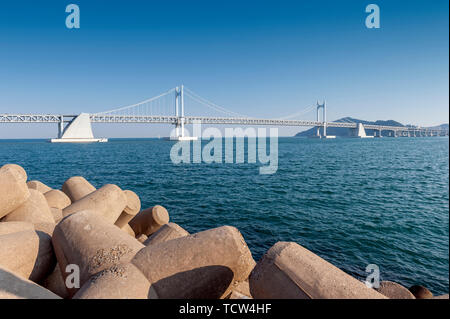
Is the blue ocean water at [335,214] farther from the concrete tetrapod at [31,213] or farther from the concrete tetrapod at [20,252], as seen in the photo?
the concrete tetrapod at [20,252]

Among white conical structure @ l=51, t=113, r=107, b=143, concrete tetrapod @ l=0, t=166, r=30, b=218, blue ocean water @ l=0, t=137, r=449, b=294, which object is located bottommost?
blue ocean water @ l=0, t=137, r=449, b=294

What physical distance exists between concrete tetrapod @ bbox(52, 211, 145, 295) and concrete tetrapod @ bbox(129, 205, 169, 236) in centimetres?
302

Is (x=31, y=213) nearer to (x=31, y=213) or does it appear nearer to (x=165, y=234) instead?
(x=31, y=213)

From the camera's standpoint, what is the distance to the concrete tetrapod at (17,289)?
1.74m

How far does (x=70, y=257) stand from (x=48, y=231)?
3.56ft

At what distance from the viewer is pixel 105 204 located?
4480 millimetres

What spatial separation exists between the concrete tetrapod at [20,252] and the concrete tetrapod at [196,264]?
1.26 meters

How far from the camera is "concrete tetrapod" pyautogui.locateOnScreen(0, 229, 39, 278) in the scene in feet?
7.57

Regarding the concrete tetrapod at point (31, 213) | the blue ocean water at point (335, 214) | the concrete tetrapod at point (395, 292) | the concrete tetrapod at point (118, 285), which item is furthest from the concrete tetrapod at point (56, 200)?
the concrete tetrapod at point (395, 292)

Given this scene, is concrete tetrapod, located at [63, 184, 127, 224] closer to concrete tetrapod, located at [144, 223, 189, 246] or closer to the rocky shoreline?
concrete tetrapod, located at [144, 223, 189, 246]

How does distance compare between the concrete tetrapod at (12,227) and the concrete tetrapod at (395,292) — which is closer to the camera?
the concrete tetrapod at (12,227)

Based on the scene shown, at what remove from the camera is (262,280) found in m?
1.93

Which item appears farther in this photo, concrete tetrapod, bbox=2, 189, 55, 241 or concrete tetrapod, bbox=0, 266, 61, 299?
concrete tetrapod, bbox=2, 189, 55, 241

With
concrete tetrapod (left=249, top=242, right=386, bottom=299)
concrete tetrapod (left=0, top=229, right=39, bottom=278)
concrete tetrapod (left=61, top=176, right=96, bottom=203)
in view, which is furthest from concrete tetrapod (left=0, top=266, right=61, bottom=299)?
concrete tetrapod (left=61, top=176, right=96, bottom=203)
